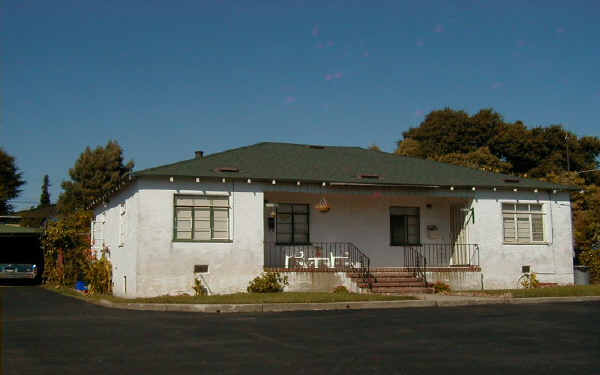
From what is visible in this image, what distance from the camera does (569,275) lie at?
23.4 meters

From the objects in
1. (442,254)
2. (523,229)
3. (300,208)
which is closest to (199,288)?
(300,208)

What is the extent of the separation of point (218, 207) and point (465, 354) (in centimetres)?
1241

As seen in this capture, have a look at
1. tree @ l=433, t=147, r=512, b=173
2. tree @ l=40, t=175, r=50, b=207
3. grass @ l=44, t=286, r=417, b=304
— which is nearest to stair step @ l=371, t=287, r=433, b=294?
grass @ l=44, t=286, r=417, b=304

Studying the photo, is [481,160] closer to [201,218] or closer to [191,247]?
[201,218]

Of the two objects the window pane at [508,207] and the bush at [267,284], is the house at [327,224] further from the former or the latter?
the bush at [267,284]

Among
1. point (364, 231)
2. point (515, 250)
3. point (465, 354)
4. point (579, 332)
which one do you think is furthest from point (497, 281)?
point (465, 354)

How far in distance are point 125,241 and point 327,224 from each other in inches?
275

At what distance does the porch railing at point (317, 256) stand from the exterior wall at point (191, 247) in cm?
172

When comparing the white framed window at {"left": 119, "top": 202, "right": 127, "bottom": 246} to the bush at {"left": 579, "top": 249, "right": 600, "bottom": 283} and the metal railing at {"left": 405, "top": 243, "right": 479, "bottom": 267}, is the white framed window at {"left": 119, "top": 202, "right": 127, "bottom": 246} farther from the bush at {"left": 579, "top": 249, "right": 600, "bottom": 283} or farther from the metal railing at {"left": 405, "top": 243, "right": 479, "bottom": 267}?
the bush at {"left": 579, "top": 249, "right": 600, "bottom": 283}

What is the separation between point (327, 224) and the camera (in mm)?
23125

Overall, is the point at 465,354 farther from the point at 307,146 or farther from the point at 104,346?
the point at 307,146

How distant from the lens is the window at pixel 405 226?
78.9ft

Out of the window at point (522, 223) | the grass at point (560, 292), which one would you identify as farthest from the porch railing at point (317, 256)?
the window at point (522, 223)

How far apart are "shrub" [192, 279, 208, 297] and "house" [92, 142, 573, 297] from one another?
17 cm
